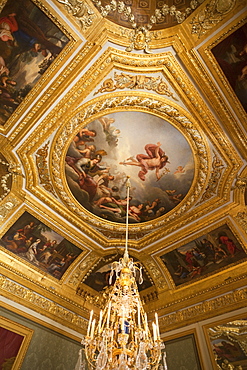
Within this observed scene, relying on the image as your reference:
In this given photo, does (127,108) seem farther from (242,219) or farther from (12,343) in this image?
(12,343)

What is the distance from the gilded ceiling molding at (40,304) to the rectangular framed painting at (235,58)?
778 centimetres

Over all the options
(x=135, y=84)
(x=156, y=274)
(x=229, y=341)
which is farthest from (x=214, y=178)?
(x=229, y=341)

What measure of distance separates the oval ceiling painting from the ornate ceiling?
0.11ft

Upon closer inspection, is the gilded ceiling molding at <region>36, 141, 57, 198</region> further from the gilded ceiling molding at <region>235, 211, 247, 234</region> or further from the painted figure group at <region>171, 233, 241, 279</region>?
the gilded ceiling molding at <region>235, 211, 247, 234</region>

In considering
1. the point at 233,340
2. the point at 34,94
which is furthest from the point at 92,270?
the point at 34,94

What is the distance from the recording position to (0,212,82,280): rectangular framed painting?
766 centimetres

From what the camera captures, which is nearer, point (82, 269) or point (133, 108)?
point (133, 108)

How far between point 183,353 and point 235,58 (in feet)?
25.4

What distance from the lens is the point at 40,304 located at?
25.8ft

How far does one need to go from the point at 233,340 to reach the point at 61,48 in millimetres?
8668

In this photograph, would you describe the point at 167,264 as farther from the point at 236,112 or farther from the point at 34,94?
the point at 34,94

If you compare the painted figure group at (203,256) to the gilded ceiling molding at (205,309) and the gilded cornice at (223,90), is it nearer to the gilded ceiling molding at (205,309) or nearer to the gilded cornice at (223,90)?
the gilded ceiling molding at (205,309)

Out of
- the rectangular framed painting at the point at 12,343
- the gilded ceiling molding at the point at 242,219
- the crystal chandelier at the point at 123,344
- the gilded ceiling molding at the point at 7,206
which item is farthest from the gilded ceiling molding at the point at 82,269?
the gilded ceiling molding at the point at 242,219

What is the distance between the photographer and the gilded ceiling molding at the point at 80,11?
180 inches
